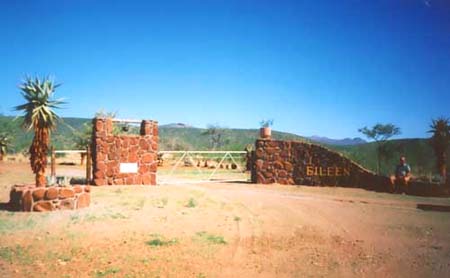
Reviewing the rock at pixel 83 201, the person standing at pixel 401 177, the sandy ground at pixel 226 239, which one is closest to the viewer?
the sandy ground at pixel 226 239

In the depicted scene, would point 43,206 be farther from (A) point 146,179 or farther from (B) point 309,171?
(B) point 309,171

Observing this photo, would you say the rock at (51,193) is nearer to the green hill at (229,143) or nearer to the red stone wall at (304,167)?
the red stone wall at (304,167)

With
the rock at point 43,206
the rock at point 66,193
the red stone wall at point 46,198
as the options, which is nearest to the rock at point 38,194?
the red stone wall at point 46,198

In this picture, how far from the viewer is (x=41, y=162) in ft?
38.3

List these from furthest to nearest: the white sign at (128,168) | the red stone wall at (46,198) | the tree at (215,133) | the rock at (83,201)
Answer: the tree at (215,133)
the white sign at (128,168)
the rock at (83,201)
the red stone wall at (46,198)

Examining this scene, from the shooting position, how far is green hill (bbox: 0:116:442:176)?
119 feet

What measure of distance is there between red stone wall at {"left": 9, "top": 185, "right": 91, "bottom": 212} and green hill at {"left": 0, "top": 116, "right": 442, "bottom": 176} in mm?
18419

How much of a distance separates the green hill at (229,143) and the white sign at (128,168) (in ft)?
42.7

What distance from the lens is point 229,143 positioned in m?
63.8

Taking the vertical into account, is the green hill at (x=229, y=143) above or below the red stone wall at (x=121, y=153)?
above

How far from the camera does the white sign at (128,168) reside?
17156 millimetres

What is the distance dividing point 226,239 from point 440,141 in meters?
17.6

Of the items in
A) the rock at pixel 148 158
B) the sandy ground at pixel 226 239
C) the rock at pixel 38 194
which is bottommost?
the sandy ground at pixel 226 239

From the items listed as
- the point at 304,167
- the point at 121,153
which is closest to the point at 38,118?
the point at 121,153
